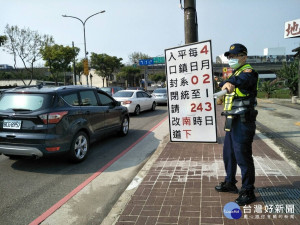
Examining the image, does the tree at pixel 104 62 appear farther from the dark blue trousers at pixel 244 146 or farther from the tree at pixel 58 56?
the dark blue trousers at pixel 244 146

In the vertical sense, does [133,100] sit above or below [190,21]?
below

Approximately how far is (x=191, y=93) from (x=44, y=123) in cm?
300

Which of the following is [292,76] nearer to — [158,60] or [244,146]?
[244,146]

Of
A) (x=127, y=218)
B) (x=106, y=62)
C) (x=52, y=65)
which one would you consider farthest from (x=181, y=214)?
(x=106, y=62)

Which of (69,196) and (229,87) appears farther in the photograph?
(69,196)

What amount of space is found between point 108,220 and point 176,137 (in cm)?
305

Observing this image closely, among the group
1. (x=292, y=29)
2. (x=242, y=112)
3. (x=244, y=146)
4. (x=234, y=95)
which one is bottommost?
(x=244, y=146)

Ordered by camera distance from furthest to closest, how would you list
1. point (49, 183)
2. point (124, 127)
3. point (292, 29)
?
1. point (292, 29)
2. point (124, 127)
3. point (49, 183)

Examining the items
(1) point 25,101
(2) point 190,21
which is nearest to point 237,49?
(2) point 190,21

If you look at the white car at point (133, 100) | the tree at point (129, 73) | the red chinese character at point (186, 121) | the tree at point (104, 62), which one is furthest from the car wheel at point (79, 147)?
the tree at point (129, 73)

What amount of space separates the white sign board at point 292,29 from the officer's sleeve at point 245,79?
63.7 ft

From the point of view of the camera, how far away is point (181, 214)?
9.71 ft

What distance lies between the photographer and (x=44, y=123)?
463 centimetres

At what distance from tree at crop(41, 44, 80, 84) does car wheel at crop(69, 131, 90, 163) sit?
3100 centimetres
